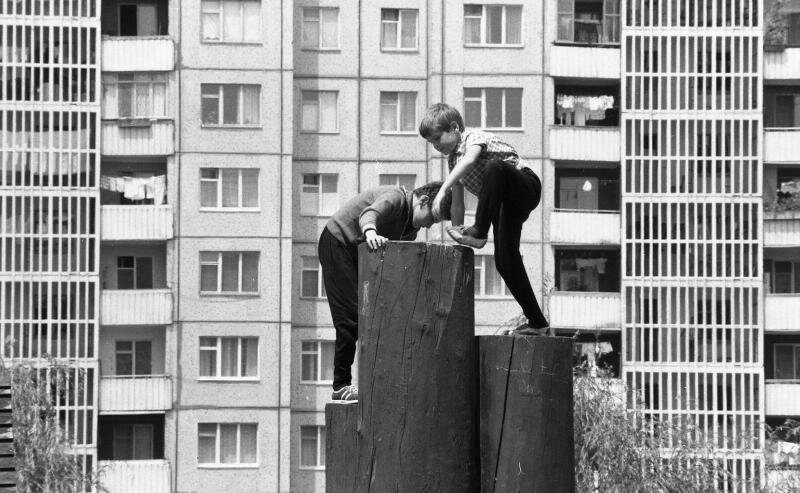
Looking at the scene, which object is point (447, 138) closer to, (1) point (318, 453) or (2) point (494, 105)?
(2) point (494, 105)

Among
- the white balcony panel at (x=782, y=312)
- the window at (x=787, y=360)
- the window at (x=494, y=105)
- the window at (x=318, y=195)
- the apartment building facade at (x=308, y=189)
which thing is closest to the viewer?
the apartment building facade at (x=308, y=189)

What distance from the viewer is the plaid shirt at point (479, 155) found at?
14047 millimetres

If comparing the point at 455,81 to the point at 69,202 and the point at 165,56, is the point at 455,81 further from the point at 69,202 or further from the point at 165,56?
the point at 69,202

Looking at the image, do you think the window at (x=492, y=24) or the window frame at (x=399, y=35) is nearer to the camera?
the window at (x=492, y=24)

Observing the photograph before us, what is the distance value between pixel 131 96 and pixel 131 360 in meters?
8.91

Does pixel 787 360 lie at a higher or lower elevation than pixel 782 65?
lower

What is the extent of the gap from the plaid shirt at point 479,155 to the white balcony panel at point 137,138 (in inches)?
1865

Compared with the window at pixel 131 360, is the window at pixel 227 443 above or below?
below

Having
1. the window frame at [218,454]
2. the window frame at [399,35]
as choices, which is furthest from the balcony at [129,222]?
the window frame at [399,35]

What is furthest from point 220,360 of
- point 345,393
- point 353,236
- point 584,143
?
point 345,393

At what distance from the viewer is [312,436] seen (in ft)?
204

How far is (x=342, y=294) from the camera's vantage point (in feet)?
47.5

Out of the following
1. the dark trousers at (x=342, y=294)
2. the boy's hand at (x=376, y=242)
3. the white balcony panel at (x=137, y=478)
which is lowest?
the white balcony panel at (x=137, y=478)

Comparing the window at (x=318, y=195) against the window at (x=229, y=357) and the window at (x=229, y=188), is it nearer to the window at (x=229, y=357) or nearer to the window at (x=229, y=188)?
the window at (x=229, y=188)
